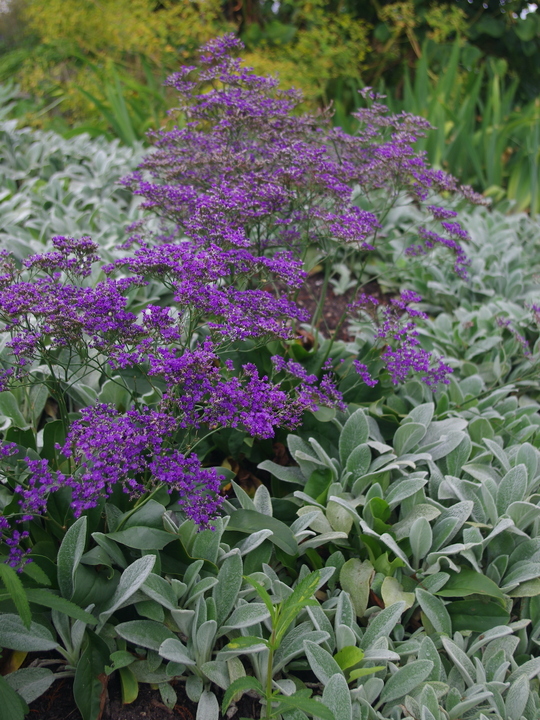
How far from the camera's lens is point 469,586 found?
2043mm

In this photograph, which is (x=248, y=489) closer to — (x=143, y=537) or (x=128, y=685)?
(x=143, y=537)

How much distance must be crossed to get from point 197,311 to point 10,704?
1155 mm

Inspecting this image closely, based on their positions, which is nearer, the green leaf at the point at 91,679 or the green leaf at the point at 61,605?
the green leaf at the point at 61,605

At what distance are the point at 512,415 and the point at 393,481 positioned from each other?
83 cm

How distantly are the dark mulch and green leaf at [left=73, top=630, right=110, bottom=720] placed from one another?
0.23 feet

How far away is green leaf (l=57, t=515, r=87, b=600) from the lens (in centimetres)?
181

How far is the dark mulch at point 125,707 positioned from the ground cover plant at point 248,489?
6 cm

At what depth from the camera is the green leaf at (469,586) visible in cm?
201

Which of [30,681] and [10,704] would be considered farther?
[30,681]

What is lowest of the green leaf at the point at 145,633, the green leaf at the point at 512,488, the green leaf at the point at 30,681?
the green leaf at the point at 30,681

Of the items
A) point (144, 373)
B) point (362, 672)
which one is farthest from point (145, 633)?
point (144, 373)

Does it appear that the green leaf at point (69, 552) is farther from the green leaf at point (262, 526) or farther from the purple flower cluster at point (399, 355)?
the purple flower cluster at point (399, 355)

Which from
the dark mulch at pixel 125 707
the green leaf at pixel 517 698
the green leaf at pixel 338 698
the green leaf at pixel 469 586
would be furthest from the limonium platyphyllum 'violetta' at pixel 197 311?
the green leaf at pixel 517 698

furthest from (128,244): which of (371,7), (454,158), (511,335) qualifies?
(371,7)
